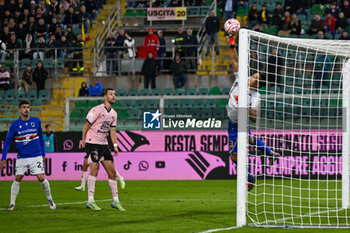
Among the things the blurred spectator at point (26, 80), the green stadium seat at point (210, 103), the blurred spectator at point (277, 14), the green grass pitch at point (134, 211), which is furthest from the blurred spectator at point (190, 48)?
the green grass pitch at point (134, 211)

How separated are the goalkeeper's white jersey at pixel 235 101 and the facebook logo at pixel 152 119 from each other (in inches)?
384

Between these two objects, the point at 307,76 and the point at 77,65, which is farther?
the point at 77,65

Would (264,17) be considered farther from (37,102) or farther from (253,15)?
(37,102)

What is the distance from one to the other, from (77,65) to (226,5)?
653 cm

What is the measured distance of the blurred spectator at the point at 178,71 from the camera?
23594 mm

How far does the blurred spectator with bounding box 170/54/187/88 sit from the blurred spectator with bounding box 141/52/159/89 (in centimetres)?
67

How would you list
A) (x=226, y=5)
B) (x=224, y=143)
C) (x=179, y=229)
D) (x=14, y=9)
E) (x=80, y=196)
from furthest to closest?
1. (x=14, y=9)
2. (x=226, y=5)
3. (x=224, y=143)
4. (x=80, y=196)
5. (x=179, y=229)

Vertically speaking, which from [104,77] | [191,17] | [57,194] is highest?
[191,17]

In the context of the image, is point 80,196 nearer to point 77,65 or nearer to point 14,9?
point 77,65

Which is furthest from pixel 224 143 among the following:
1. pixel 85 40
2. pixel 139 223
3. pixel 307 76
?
pixel 139 223

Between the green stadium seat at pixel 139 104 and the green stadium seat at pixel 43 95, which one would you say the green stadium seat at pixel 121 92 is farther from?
the green stadium seat at pixel 139 104

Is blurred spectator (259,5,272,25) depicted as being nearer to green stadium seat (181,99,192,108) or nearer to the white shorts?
green stadium seat (181,99,192,108)

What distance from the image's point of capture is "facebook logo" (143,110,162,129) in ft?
67.8

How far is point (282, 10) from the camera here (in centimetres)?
2628
